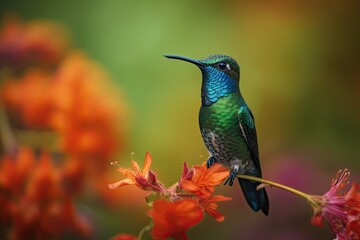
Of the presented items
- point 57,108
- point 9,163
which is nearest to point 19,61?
point 57,108

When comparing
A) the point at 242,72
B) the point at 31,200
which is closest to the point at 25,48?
the point at 31,200

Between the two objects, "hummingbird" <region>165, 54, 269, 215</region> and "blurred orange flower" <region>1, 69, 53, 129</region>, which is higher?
"hummingbird" <region>165, 54, 269, 215</region>

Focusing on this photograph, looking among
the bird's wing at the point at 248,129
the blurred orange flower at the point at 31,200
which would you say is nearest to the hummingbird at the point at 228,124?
Result: the bird's wing at the point at 248,129

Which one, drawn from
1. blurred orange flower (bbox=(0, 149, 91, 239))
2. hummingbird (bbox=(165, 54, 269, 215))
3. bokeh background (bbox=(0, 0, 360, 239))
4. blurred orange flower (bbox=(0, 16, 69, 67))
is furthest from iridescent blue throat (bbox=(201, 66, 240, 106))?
bokeh background (bbox=(0, 0, 360, 239))

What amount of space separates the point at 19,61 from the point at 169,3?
1.98 feet

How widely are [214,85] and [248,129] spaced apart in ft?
0.10

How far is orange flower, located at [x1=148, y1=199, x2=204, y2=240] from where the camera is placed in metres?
0.22

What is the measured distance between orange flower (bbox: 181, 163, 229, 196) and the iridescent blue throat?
3 centimetres

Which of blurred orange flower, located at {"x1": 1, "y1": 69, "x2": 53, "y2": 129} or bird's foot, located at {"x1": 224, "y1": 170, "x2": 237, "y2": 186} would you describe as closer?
bird's foot, located at {"x1": 224, "y1": 170, "x2": 237, "y2": 186}

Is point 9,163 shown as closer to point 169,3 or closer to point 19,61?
point 19,61

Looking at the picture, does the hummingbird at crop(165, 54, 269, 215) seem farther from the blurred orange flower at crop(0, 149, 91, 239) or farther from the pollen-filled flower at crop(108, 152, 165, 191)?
the blurred orange flower at crop(0, 149, 91, 239)

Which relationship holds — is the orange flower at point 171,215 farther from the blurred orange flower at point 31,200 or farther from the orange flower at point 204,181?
the blurred orange flower at point 31,200

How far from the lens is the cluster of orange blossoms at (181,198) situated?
222 mm

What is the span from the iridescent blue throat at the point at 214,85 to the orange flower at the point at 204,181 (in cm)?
3
